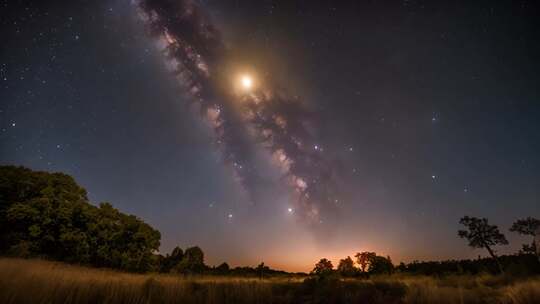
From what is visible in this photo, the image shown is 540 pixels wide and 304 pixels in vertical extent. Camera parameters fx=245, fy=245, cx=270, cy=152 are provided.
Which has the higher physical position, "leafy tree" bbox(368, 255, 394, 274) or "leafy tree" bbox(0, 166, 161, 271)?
"leafy tree" bbox(0, 166, 161, 271)

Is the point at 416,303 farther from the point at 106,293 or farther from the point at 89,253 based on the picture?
the point at 89,253

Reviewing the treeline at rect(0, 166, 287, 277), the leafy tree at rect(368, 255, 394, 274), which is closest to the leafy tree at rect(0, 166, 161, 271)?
the treeline at rect(0, 166, 287, 277)

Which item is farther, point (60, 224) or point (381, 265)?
point (381, 265)

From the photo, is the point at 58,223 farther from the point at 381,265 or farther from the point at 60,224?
the point at 381,265

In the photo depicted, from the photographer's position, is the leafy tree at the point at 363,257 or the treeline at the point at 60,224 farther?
the leafy tree at the point at 363,257

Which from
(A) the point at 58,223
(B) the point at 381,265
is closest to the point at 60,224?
(A) the point at 58,223

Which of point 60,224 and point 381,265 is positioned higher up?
point 60,224

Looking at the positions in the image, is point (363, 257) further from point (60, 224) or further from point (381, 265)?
point (60, 224)

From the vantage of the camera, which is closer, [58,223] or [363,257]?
[58,223]

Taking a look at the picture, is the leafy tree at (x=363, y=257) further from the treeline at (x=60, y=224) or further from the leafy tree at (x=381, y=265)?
the treeline at (x=60, y=224)

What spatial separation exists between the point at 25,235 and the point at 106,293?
80.2 ft

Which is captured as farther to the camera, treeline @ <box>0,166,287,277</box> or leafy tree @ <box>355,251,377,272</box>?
leafy tree @ <box>355,251,377,272</box>

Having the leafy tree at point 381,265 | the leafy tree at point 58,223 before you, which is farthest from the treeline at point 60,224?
the leafy tree at point 381,265

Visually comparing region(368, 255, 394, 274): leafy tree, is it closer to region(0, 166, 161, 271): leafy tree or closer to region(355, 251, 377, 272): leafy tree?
region(355, 251, 377, 272): leafy tree
